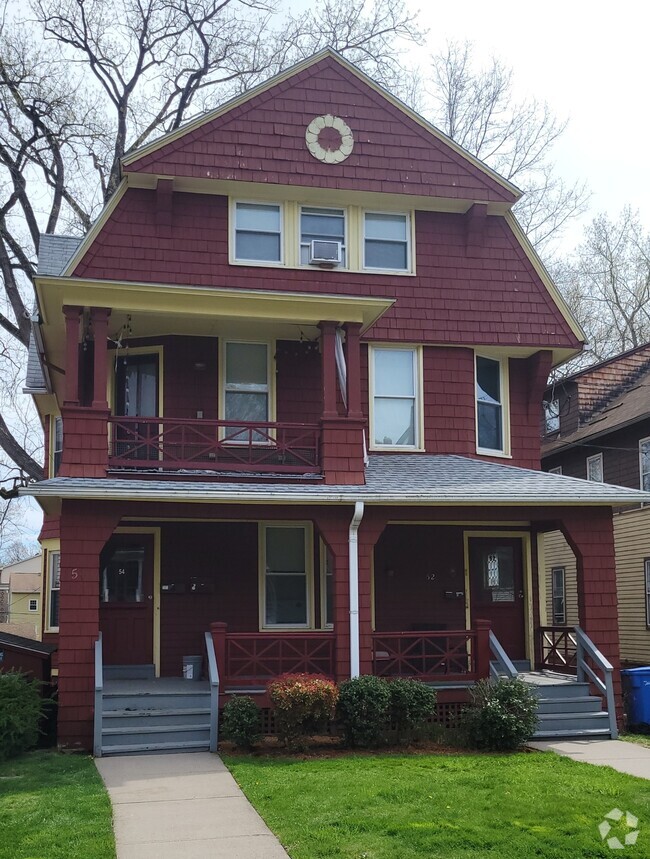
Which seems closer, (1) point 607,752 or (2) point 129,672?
(1) point 607,752

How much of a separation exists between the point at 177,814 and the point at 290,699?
3.06 meters

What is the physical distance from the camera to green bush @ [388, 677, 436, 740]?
1321cm

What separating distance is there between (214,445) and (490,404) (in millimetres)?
5660

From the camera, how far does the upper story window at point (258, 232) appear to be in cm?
1711

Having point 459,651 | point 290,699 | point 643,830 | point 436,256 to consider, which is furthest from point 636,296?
point 643,830

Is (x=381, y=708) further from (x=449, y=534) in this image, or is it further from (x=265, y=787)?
(x=449, y=534)

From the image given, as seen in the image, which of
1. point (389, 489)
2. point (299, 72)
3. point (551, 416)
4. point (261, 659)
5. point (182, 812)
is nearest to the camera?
point (182, 812)

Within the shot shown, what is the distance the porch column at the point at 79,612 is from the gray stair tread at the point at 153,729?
407 millimetres

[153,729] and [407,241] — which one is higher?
[407,241]

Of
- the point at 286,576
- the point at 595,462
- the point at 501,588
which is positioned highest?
the point at 595,462

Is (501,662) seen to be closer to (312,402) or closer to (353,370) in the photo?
(353,370)

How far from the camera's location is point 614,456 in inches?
993

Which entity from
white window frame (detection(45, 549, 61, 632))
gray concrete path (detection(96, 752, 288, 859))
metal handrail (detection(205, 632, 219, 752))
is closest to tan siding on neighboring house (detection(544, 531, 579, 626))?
white window frame (detection(45, 549, 61, 632))

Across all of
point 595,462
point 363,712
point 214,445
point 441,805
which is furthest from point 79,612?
point 595,462
